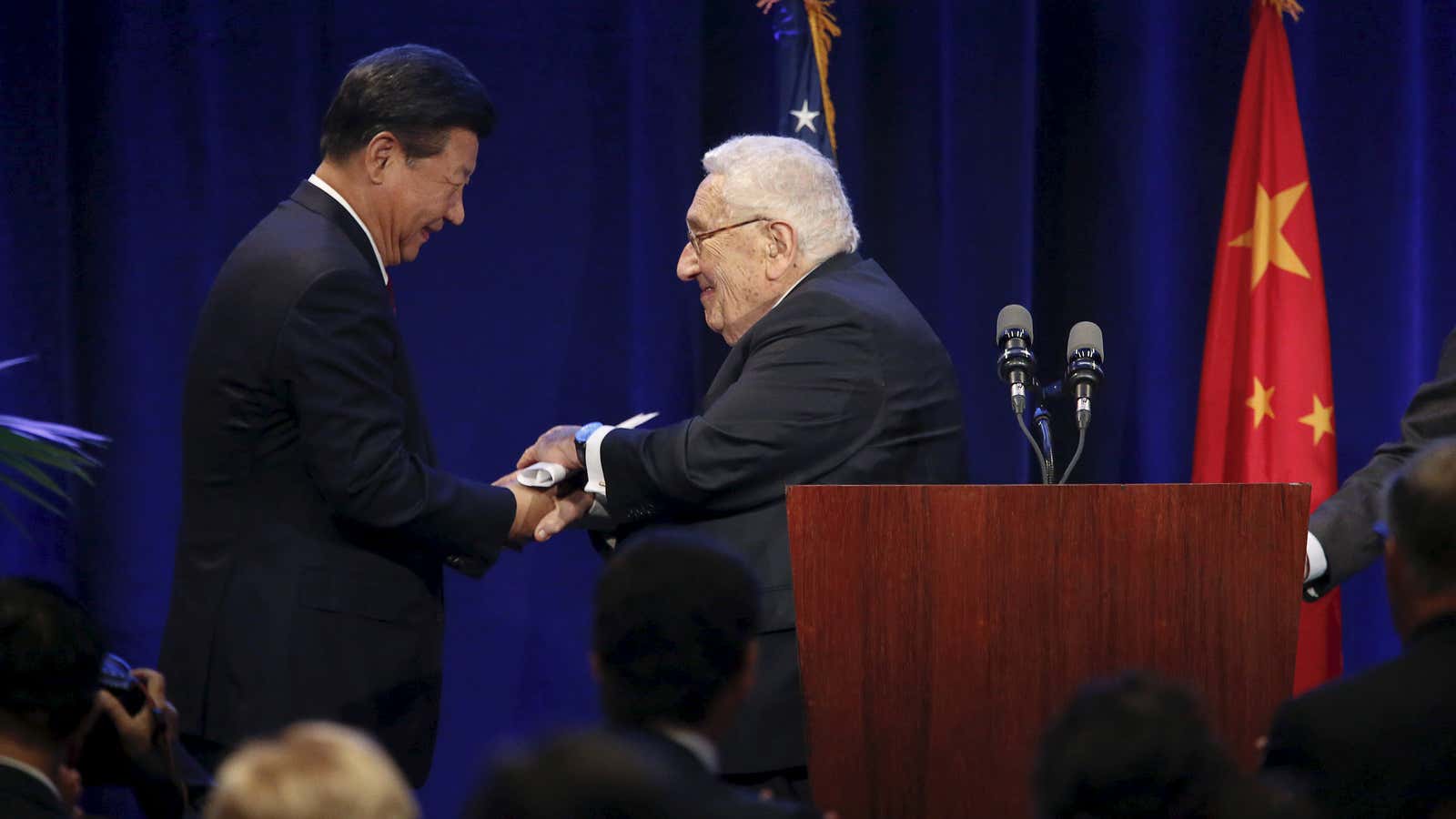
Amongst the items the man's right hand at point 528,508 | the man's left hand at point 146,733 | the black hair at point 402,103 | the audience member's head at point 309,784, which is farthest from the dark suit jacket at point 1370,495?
the audience member's head at point 309,784

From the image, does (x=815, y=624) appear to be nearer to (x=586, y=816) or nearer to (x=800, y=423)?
(x=800, y=423)

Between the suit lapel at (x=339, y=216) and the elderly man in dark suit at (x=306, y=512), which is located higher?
the suit lapel at (x=339, y=216)

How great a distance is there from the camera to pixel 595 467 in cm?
348

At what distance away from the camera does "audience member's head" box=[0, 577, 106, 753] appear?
2168 millimetres

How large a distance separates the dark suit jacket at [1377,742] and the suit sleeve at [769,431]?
137 centimetres

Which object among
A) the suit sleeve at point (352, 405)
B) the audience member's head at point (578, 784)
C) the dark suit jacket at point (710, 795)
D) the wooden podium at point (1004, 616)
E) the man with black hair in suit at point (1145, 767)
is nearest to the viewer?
the audience member's head at point (578, 784)

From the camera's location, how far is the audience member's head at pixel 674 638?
2002mm

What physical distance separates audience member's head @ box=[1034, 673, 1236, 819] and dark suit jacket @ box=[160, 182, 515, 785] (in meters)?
1.77

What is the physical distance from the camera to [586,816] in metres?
1.42

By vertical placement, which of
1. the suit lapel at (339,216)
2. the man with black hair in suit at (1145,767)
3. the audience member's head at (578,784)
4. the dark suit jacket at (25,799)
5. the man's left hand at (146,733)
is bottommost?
the man's left hand at (146,733)

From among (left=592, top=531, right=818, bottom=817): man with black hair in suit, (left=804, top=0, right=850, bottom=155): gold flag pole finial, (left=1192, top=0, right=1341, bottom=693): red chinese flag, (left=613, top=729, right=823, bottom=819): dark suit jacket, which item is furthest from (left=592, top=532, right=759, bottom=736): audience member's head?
(left=1192, top=0, right=1341, bottom=693): red chinese flag

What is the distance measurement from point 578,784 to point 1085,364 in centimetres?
205

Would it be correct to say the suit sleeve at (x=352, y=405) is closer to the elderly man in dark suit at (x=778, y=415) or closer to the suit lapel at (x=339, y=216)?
the suit lapel at (x=339, y=216)

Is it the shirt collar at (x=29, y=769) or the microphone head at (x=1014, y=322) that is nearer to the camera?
the shirt collar at (x=29, y=769)
